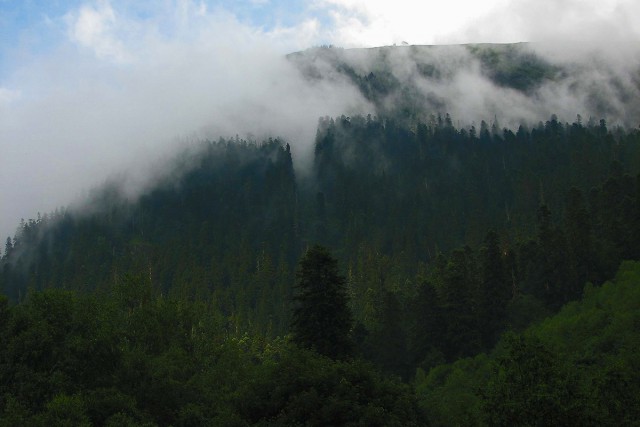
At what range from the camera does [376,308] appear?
329 ft

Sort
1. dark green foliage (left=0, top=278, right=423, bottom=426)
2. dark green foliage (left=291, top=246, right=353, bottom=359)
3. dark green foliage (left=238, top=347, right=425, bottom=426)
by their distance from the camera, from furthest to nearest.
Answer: dark green foliage (left=291, top=246, right=353, bottom=359) < dark green foliage (left=0, top=278, right=423, bottom=426) < dark green foliage (left=238, top=347, right=425, bottom=426)

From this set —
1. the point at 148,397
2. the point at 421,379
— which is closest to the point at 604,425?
the point at 148,397

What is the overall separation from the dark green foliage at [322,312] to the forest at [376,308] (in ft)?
0.43

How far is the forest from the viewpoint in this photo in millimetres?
31375

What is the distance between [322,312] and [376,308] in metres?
54.0

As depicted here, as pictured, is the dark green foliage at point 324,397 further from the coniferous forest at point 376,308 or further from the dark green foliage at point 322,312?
the dark green foliage at point 322,312

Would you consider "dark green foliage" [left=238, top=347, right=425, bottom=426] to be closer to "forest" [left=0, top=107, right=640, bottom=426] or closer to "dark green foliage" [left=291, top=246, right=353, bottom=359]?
"forest" [left=0, top=107, right=640, bottom=426]

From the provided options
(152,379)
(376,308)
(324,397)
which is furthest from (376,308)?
(324,397)

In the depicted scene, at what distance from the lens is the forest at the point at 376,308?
31375 mm

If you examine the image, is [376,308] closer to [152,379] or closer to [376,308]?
[376,308]

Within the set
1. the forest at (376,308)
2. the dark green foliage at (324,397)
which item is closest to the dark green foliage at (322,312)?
the forest at (376,308)

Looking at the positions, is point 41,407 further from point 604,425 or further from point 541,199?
point 541,199

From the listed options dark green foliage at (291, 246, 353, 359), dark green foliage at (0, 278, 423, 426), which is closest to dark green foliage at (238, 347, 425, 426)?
dark green foliage at (0, 278, 423, 426)

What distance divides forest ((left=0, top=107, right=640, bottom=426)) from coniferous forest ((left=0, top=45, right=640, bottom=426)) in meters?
0.19
